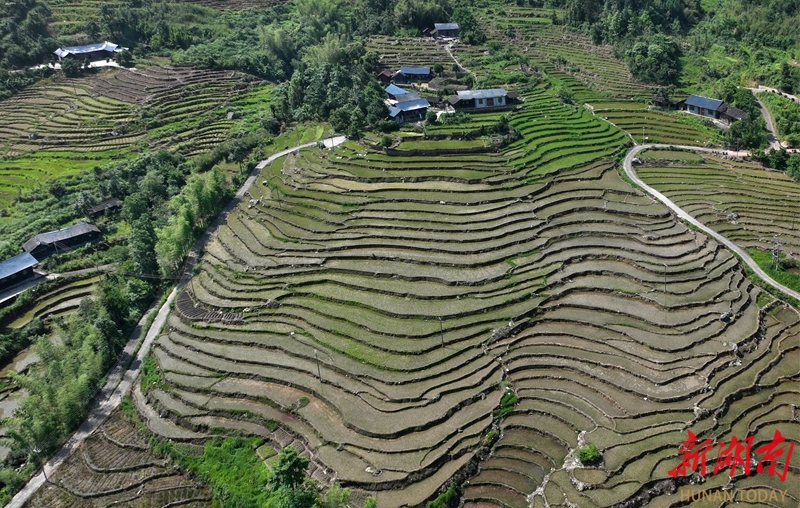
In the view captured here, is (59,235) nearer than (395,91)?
Yes

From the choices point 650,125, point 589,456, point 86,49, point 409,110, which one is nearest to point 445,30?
point 409,110

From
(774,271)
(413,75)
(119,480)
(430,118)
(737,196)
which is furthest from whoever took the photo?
(413,75)

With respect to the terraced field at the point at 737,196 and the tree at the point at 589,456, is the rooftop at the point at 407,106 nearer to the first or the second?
the terraced field at the point at 737,196

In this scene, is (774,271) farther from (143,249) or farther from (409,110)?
(143,249)

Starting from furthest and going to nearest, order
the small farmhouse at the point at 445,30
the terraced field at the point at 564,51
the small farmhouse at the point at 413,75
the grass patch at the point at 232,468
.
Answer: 1. the small farmhouse at the point at 445,30
2. the small farmhouse at the point at 413,75
3. the terraced field at the point at 564,51
4. the grass patch at the point at 232,468

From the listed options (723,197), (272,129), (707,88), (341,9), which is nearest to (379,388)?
(723,197)

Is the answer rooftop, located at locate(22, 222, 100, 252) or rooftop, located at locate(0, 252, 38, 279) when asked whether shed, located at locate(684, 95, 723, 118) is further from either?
rooftop, located at locate(0, 252, 38, 279)

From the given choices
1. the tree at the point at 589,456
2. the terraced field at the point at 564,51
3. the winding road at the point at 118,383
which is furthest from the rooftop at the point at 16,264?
the terraced field at the point at 564,51
